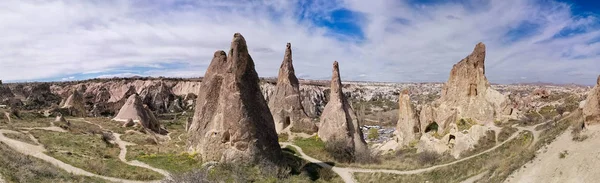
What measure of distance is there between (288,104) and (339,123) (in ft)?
17.9

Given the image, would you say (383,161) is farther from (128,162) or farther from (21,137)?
(21,137)

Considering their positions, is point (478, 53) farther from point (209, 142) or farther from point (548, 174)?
point (209, 142)

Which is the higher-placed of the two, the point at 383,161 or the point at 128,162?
the point at 128,162

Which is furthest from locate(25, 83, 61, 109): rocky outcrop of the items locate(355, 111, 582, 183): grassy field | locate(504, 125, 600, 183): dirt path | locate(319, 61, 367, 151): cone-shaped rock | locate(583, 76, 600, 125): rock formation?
locate(583, 76, 600, 125): rock formation

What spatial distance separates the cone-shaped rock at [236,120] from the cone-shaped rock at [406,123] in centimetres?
1847

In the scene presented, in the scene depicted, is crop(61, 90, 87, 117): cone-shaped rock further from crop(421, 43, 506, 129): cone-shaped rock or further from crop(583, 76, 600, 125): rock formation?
crop(583, 76, 600, 125): rock formation

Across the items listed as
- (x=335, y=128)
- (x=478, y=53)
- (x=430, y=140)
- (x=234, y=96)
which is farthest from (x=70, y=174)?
(x=478, y=53)

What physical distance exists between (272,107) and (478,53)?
16811 millimetres

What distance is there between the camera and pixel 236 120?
17484mm

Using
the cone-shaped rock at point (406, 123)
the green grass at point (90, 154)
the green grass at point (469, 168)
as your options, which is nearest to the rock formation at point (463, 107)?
the cone-shaped rock at point (406, 123)

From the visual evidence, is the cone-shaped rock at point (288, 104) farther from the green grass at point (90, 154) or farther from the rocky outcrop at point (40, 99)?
the rocky outcrop at point (40, 99)

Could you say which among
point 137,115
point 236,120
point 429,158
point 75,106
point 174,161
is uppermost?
point 236,120

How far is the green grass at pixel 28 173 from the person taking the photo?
12.1m

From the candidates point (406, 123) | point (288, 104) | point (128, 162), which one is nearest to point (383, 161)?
point (288, 104)
